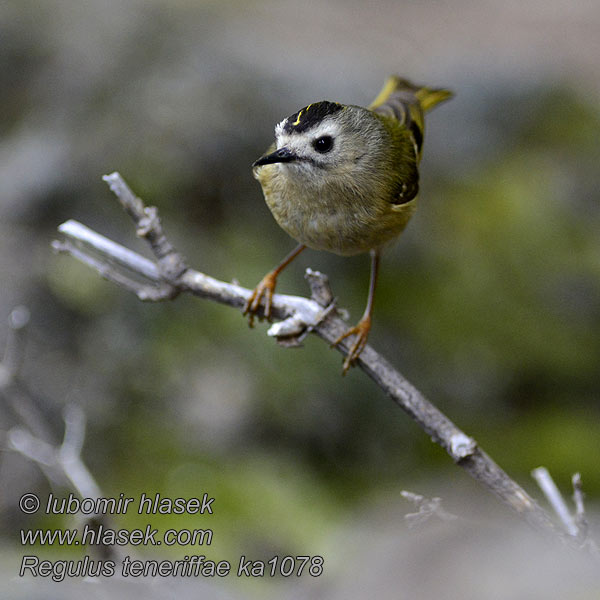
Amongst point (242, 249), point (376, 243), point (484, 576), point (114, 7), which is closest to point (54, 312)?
point (242, 249)

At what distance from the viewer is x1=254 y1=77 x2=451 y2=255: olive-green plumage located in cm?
221

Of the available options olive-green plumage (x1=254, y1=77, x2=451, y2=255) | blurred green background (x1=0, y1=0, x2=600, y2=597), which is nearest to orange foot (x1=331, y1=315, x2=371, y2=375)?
olive-green plumage (x1=254, y1=77, x2=451, y2=255)

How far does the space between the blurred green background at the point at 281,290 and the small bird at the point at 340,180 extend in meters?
2.37

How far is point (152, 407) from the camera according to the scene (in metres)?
5.68

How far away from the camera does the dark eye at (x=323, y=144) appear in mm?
2273

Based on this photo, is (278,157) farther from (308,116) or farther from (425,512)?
(425,512)

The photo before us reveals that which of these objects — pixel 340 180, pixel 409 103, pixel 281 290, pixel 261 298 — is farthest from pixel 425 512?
pixel 281 290

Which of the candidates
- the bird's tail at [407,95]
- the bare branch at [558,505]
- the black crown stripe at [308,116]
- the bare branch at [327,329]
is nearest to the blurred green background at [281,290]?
the bare branch at [558,505]

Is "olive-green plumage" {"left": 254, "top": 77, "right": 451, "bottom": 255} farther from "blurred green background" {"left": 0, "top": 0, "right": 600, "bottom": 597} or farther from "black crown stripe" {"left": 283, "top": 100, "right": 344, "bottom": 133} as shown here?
"blurred green background" {"left": 0, "top": 0, "right": 600, "bottom": 597}

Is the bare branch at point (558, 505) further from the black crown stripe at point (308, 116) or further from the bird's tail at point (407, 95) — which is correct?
the bird's tail at point (407, 95)

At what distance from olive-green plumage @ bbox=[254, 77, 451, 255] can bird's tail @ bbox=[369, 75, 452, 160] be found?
0.10m

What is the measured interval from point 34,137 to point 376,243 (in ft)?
15.0

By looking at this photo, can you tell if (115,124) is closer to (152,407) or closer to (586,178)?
(152,407)

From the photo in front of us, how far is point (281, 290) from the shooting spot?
5.52 m
